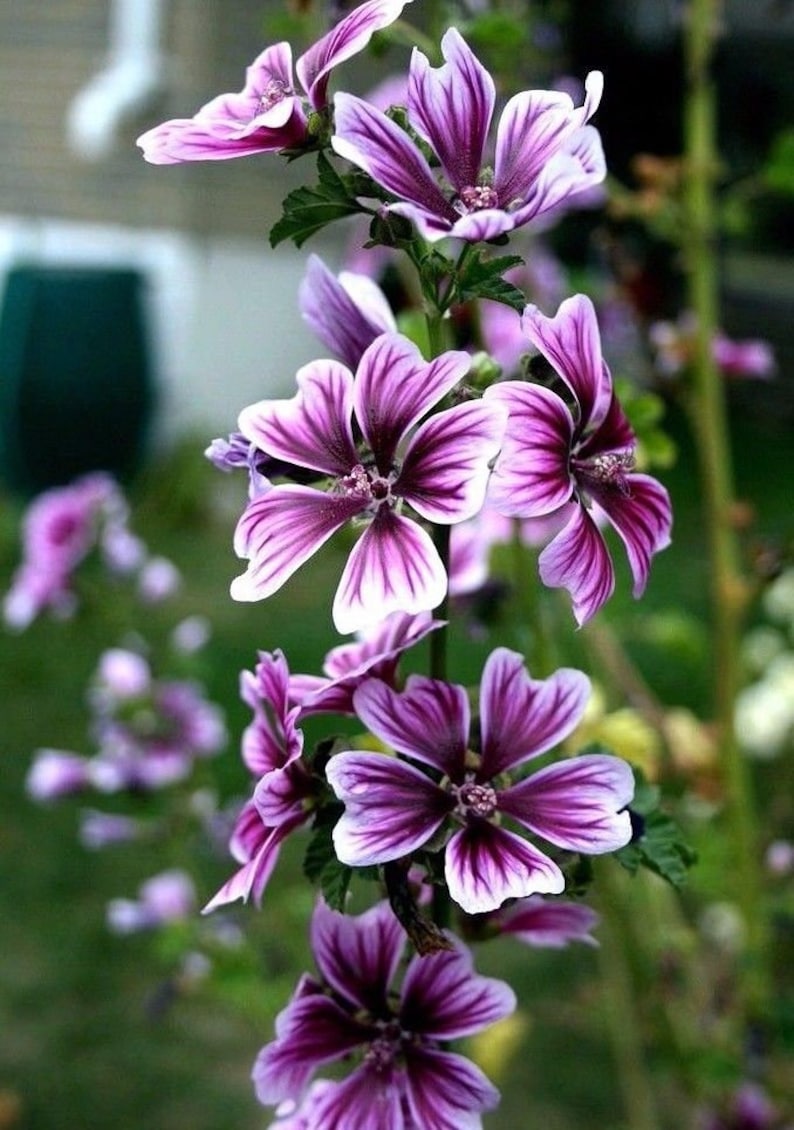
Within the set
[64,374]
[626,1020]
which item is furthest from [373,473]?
[64,374]

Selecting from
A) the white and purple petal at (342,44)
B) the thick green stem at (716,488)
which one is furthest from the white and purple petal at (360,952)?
the thick green stem at (716,488)

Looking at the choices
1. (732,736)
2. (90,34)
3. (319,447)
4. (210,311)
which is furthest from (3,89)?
(319,447)

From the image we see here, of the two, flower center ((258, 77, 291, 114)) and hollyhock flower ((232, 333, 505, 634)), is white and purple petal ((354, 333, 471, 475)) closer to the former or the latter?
hollyhock flower ((232, 333, 505, 634))

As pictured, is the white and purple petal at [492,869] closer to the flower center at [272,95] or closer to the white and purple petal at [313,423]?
the white and purple petal at [313,423]

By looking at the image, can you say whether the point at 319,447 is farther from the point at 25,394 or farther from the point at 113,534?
the point at 25,394

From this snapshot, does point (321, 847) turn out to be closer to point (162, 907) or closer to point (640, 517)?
point (640, 517)

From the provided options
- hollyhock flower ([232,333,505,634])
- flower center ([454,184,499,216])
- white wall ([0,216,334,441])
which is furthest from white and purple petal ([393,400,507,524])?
white wall ([0,216,334,441])

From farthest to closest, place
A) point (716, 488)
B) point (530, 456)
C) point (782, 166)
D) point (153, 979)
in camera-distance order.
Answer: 1. point (153, 979)
2. point (716, 488)
3. point (782, 166)
4. point (530, 456)

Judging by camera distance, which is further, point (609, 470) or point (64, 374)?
point (64, 374)
